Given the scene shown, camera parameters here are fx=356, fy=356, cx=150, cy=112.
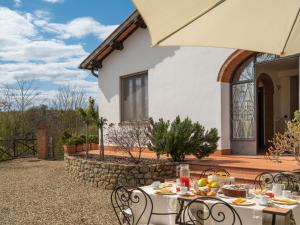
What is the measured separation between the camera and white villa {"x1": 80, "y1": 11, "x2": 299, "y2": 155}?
1047 cm

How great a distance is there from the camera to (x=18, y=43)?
21.1 metres

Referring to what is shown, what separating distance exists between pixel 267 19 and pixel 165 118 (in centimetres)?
923

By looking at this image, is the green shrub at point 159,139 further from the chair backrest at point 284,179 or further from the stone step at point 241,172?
the chair backrest at point 284,179

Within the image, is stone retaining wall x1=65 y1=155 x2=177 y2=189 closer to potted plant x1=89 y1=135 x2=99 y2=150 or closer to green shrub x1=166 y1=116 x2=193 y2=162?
green shrub x1=166 y1=116 x2=193 y2=162

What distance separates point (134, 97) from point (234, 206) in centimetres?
1055

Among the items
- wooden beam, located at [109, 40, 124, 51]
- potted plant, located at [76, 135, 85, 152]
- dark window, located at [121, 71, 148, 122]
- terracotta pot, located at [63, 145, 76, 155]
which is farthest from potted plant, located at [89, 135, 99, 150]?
wooden beam, located at [109, 40, 124, 51]

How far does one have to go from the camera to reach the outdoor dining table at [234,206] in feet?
11.5

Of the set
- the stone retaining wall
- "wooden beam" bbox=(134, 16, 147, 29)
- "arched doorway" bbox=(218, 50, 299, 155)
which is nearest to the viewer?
the stone retaining wall

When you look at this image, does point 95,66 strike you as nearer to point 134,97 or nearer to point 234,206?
point 134,97

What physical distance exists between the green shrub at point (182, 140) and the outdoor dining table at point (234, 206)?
182 inches

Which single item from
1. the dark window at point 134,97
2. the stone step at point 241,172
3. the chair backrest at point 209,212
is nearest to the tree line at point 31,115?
the dark window at point 134,97

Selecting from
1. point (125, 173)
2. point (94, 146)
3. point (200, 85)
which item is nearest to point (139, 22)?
point (200, 85)

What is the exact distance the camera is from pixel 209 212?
3.72 meters

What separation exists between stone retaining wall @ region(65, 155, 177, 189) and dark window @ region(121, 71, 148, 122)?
4.14 m
